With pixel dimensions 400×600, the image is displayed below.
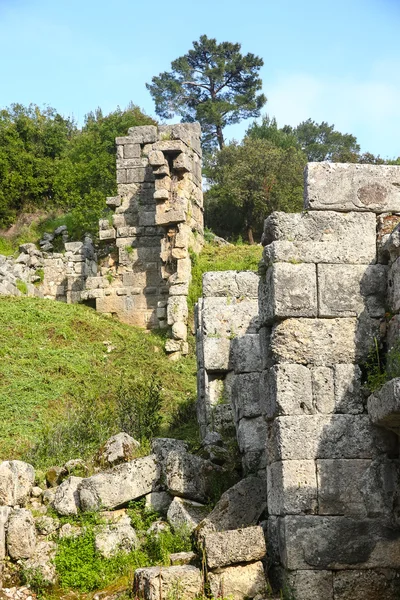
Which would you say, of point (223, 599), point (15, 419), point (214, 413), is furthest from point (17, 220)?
point (223, 599)

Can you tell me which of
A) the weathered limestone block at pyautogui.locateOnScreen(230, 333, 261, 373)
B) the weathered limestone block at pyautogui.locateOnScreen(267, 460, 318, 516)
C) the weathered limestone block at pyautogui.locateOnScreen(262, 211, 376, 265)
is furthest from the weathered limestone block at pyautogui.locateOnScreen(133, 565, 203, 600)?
the weathered limestone block at pyautogui.locateOnScreen(230, 333, 261, 373)

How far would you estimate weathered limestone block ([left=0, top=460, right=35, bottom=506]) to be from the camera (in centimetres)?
932

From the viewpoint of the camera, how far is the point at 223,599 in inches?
289

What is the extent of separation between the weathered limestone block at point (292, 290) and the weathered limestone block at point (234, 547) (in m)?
1.87

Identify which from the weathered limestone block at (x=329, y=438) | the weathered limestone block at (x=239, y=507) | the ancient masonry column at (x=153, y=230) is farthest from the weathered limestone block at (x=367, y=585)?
the ancient masonry column at (x=153, y=230)

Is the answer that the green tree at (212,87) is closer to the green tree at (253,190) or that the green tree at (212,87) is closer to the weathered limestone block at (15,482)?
the green tree at (253,190)

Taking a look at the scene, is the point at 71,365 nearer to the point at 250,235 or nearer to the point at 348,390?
the point at 348,390

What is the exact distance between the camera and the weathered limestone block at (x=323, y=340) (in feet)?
25.4

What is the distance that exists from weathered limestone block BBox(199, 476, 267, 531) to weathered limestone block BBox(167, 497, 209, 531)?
315 mm

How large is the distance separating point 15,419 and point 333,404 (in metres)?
7.44

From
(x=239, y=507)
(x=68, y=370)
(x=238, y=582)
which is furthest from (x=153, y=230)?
Answer: (x=238, y=582)

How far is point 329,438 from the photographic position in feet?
24.9

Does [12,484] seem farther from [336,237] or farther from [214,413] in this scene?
[336,237]

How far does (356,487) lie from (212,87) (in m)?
37.7
